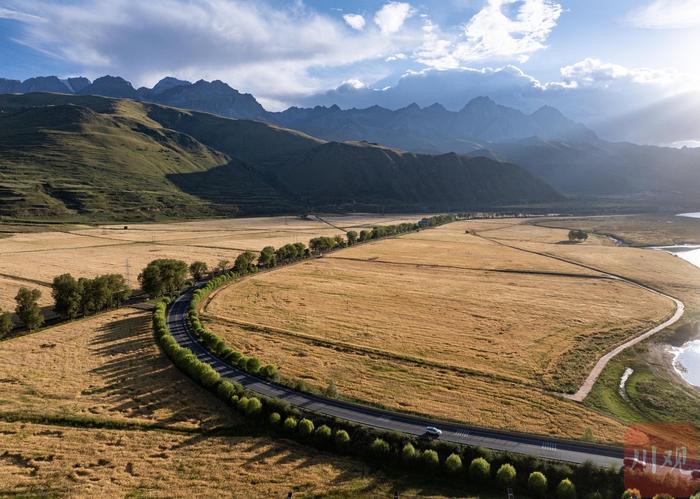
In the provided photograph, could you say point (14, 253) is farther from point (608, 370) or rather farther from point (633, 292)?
point (633, 292)

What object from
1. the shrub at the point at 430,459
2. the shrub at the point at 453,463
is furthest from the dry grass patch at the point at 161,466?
the shrub at the point at 453,463

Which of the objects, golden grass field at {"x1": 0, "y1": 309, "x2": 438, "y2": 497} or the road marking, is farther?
the road marking

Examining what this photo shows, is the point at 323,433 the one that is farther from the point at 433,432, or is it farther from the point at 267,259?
the point at 267,259

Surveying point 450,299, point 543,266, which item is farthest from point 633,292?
point 450,299

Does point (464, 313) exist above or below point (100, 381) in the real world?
above

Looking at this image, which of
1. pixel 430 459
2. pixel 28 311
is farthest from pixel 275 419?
pixel 28 311

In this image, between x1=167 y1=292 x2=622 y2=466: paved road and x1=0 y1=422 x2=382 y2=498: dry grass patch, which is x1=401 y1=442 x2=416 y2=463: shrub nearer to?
x1=0 y1=422 x2=382 y2=498: dry grass patch

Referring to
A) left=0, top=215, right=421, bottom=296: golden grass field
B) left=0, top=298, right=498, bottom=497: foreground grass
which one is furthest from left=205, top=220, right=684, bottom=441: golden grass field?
left=0, top=215, right=421, bottom=296: golden grass field
